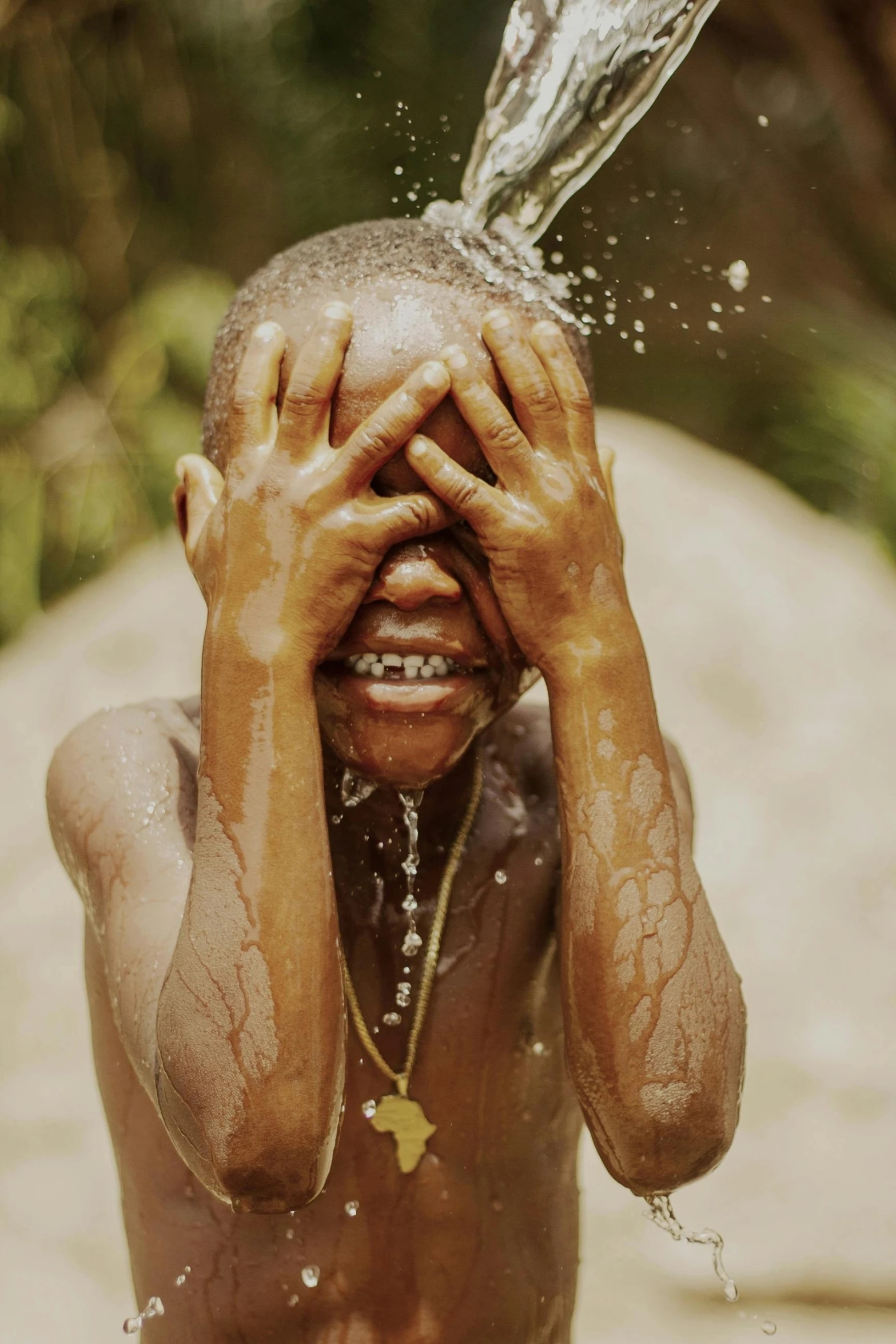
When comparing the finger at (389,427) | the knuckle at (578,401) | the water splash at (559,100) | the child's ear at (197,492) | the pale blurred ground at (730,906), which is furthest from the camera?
the pale blurred ground at (730,906)

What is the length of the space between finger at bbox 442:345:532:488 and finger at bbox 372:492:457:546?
0.26ft

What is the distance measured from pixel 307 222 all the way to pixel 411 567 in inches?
182

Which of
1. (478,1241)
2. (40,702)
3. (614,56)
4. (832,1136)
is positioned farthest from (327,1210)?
(40,702)

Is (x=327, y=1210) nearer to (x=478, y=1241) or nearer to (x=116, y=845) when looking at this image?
(x=478, y=1241)

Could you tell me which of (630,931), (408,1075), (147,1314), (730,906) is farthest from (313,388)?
(730,906)

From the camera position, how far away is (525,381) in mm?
1501

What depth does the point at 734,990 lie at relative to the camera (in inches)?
65.6

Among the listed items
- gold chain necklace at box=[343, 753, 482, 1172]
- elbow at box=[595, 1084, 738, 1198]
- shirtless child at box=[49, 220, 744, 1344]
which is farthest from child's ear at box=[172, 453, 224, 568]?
elbow at box=[595, 1084, 738, 1198]

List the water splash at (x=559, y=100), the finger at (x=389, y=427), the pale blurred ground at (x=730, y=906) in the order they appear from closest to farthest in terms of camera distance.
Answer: the finger at (x=389, y=427) → the water splash at (x=559, y=100) → the pale blurred ground at (x=730, y=906)

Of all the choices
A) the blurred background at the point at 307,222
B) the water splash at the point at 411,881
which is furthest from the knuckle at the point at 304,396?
the blurred background at the point at 307,222

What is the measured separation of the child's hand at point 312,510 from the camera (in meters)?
1.45

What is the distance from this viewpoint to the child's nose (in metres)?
1.48

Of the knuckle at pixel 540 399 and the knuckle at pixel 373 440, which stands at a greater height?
the knuckle at pixel 540 399

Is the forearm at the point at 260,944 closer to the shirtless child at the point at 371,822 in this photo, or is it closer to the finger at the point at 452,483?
the shirtless child at the point at 371,822
